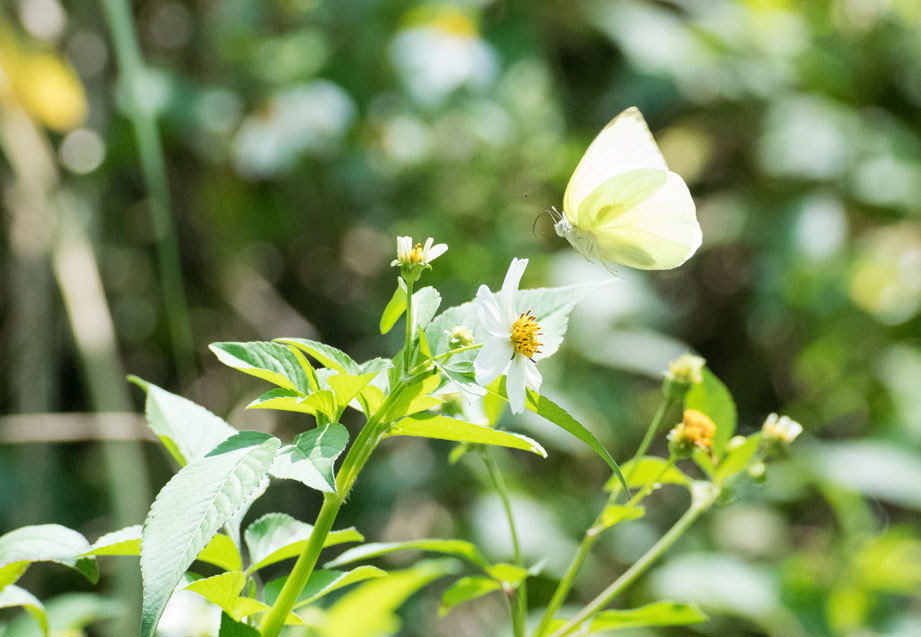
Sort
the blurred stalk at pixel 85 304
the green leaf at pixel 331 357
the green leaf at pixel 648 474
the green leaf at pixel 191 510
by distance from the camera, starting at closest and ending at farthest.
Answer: the green leaf at pixel 191 510
the green leaf at pixel 331 357
the green leaf at pixel 648 474
the blurred stalk at pixel 85 304

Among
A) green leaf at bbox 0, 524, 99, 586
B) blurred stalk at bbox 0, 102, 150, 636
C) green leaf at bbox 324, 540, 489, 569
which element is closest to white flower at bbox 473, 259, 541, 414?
green leaf at bbox 324, 540, 489, 569

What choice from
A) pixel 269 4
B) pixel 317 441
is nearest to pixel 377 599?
pixel 317 441

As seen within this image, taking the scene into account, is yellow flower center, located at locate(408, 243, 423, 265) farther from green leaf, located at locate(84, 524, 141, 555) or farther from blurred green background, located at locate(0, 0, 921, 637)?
blurred green background, located at locate(0, 0, 921, 637)

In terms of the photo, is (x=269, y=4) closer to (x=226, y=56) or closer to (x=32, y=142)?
(x=226, y=56)

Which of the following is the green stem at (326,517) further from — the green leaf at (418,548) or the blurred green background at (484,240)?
the blurred green background at (484,240)

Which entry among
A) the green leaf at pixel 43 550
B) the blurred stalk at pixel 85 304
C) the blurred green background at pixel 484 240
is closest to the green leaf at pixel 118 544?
the green leaf at pixel 43 550

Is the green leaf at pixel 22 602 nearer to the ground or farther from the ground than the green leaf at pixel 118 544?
nearer to the ground
